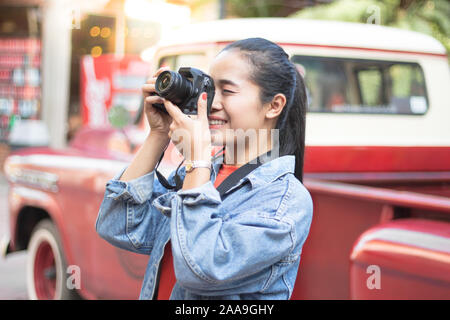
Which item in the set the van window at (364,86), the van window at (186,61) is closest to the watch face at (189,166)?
the van window at (186,61)

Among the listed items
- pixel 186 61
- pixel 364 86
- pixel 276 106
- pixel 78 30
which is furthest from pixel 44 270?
pixel 78 30

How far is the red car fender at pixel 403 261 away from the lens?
1.52 metres

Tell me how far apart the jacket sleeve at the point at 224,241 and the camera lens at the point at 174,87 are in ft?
0.75

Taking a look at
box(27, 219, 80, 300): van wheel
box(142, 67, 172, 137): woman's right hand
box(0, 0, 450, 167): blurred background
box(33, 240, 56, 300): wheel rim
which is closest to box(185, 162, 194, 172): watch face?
box(142, 67, 172, 137): woman's right hand

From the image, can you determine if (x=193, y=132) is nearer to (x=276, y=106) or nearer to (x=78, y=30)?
(x=276, y=106)

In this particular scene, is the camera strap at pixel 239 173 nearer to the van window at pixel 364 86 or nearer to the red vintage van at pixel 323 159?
the red vintage van at pixel 323 159

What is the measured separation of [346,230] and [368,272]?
0.30m

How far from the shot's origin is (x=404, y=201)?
1786mm

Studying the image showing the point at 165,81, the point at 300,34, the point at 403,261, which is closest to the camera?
the point at 165,81

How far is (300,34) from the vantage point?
287 cm

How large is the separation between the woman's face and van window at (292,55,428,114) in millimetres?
1607

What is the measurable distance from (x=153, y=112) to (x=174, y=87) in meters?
0.21
